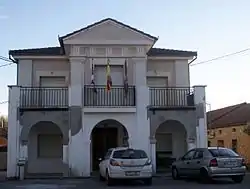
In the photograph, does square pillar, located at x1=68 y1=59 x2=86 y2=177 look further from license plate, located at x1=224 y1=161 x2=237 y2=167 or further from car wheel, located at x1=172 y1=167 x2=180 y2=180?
license plate, located at x1=224 y1=161 x2=237 y2=167

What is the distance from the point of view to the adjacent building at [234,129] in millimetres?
35750

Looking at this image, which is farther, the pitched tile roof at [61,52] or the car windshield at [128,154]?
the pitched tile roof at [61,52]

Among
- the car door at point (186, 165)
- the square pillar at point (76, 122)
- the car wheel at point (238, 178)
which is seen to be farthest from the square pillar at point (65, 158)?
the car wheel at point (238, 178)

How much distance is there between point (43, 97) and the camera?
1014 inches

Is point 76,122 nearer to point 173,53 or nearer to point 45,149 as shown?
point 45,149

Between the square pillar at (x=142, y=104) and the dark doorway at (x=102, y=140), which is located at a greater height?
the square pillar at (x=142, y=104)

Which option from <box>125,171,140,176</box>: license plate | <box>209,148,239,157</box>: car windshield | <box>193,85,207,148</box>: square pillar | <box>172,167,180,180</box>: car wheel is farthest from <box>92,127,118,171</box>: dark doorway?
<box>209,148,239,157</box>: car windshield

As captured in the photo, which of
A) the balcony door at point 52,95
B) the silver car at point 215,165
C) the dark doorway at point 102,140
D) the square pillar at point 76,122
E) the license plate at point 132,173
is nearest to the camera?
the license plate at point 132,173

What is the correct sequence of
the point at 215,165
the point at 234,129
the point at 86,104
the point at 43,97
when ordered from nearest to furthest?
the point at 215,165, the point at 86,104, the point at 43,97, the point at 234,129

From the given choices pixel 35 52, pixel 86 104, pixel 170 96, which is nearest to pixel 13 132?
pixel 86 104

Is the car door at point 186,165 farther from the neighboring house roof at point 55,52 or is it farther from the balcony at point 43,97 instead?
the neighboring house roof at point 55,52

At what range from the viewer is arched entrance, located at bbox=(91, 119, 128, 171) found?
88.8ft

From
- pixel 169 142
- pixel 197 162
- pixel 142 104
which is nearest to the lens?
pixel 197 162

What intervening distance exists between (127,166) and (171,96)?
8.59 meters
